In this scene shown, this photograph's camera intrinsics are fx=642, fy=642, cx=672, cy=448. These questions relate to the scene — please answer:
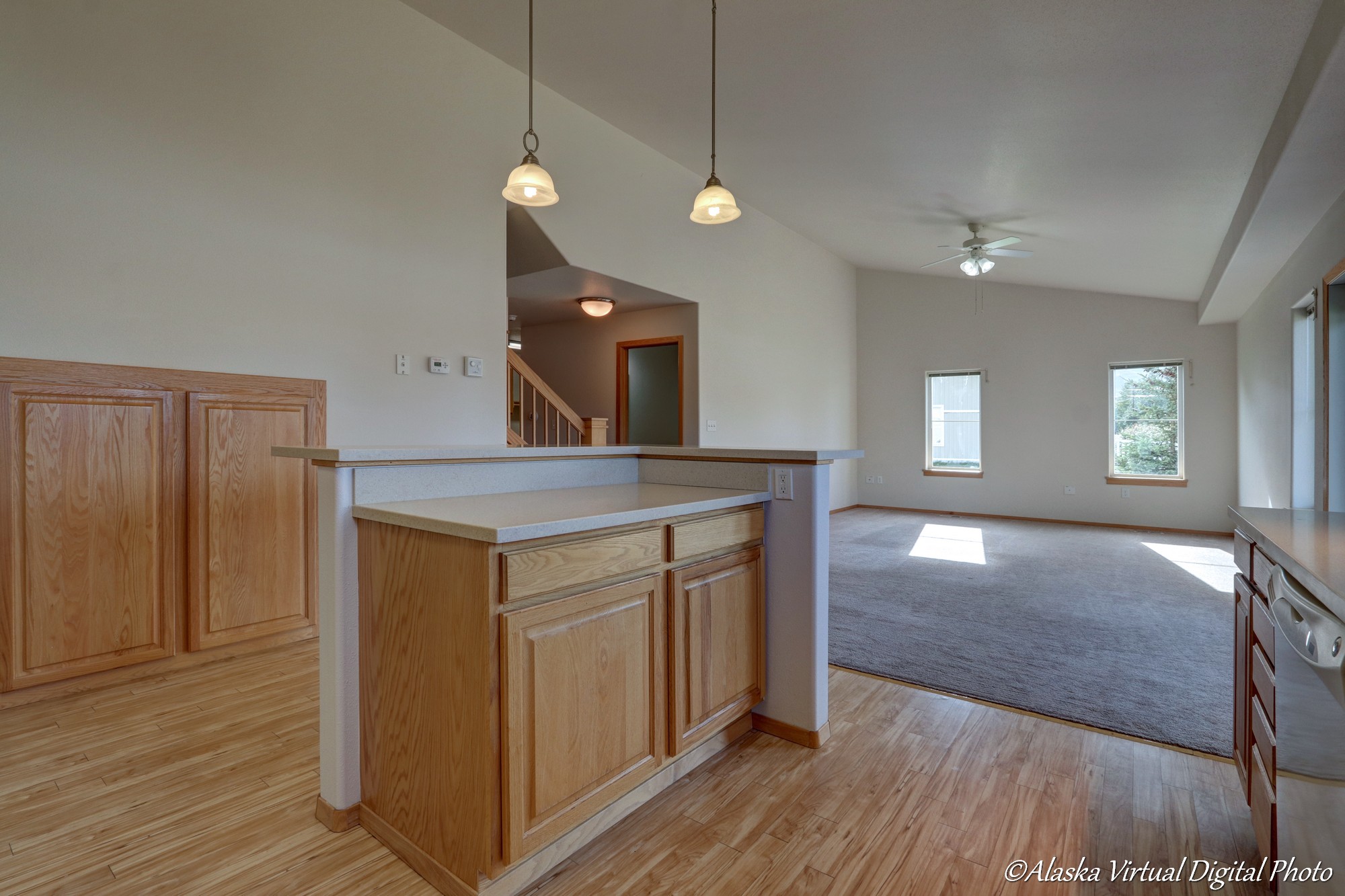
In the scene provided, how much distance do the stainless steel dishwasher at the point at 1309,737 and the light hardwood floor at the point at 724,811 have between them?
1.87 ft

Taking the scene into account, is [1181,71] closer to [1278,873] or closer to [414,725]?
[1278,873]

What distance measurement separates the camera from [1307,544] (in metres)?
1.40

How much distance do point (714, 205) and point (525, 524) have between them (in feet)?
7.06

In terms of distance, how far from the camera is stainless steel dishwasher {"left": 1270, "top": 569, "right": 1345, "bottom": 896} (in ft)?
3.03

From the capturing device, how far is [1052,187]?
445 centimetres

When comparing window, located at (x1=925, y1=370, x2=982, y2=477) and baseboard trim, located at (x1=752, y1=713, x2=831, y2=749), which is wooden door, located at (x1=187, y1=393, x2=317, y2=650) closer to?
baseboard trim, located at (x1=752, y1=713, x2=831, y2=749)

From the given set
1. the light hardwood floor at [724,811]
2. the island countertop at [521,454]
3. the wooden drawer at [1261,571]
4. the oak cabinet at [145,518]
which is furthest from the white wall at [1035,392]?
the oak cabinet at [145,518]

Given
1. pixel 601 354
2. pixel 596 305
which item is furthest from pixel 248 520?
pixel 601 354

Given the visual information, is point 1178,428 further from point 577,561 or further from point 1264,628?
point 577,561

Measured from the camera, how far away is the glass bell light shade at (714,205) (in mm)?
2992

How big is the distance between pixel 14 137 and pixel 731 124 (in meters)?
3.82

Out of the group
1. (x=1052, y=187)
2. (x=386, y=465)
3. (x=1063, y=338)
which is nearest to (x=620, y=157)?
(x=1052, y=187)

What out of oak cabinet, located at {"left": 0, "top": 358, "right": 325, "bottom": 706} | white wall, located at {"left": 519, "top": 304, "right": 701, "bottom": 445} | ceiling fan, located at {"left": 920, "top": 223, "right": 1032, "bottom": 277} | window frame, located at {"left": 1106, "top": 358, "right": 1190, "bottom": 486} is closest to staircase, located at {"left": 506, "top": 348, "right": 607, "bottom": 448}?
white wall, located at {"left": 519, "top": 304, "right": 701, "bottom": 445}

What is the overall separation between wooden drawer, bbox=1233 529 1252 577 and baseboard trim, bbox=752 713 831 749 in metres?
1.32
